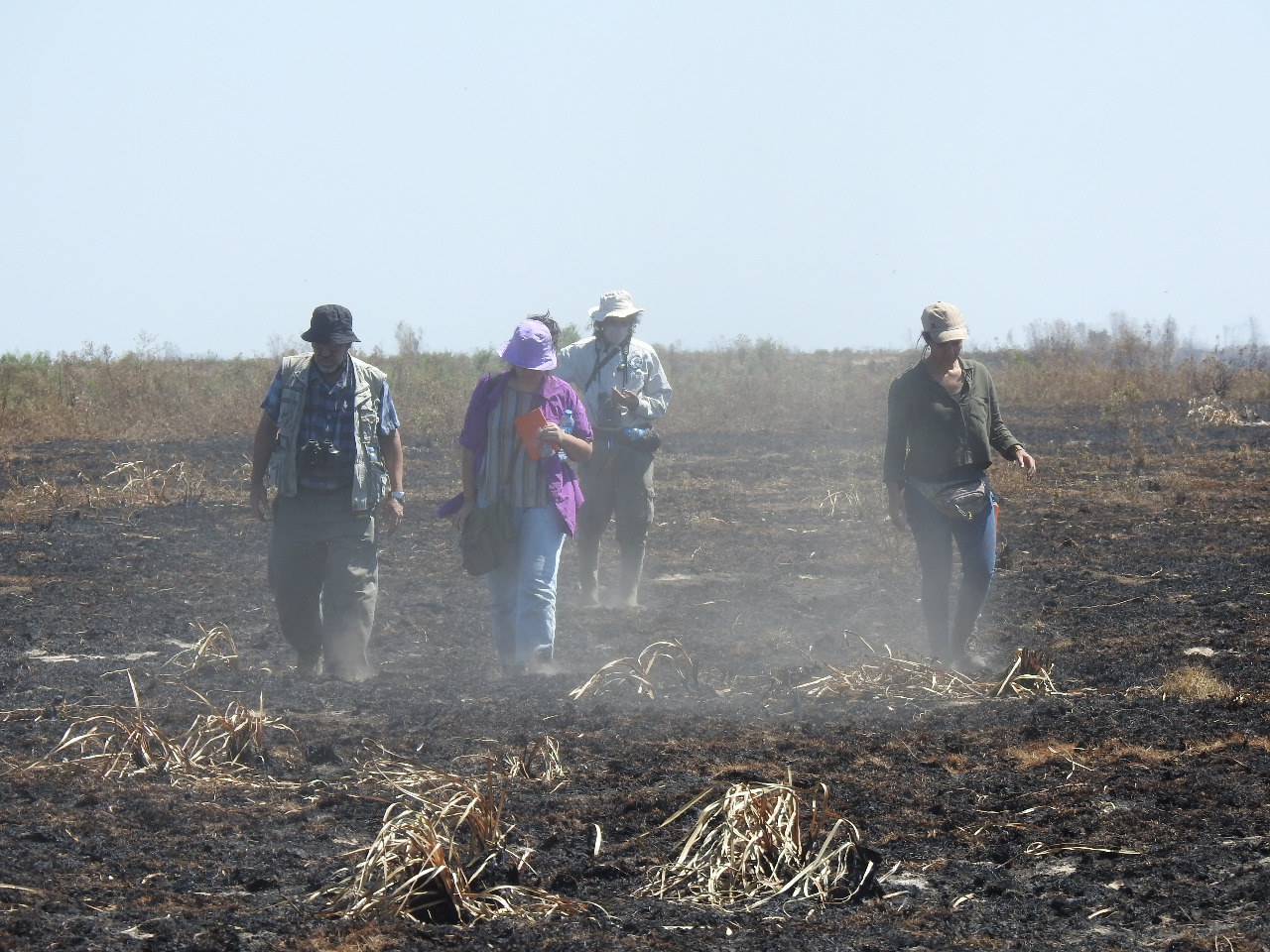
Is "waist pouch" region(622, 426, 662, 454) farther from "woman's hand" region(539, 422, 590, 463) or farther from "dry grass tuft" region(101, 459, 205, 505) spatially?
"dry grass tuft" region(101, 459, 205, 505)

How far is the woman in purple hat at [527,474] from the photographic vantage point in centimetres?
610

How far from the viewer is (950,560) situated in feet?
20.6

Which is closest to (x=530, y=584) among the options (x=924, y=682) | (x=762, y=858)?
(x=924, y=682)

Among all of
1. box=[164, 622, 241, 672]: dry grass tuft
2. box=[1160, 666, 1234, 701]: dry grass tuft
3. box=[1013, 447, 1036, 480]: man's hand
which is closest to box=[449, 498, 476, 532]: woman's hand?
box=[164, 622, 241, 672]: dry grass tuft

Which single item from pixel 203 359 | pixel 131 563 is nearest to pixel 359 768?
pixel 131 563

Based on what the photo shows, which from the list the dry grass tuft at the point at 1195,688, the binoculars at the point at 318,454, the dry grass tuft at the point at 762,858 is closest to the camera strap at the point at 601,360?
the binoculars at the point at 318,454

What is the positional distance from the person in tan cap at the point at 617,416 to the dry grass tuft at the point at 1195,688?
317 cm

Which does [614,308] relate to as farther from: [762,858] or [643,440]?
[762,858]

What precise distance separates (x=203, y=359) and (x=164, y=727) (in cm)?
3143

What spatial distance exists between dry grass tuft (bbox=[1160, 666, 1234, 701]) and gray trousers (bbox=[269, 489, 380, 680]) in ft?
11.3

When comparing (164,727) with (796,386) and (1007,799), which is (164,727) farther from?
(796,386)

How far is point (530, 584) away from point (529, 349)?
41.1 inches

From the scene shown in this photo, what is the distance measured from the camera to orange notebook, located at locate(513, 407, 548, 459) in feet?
19.8

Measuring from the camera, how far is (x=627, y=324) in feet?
25.1
